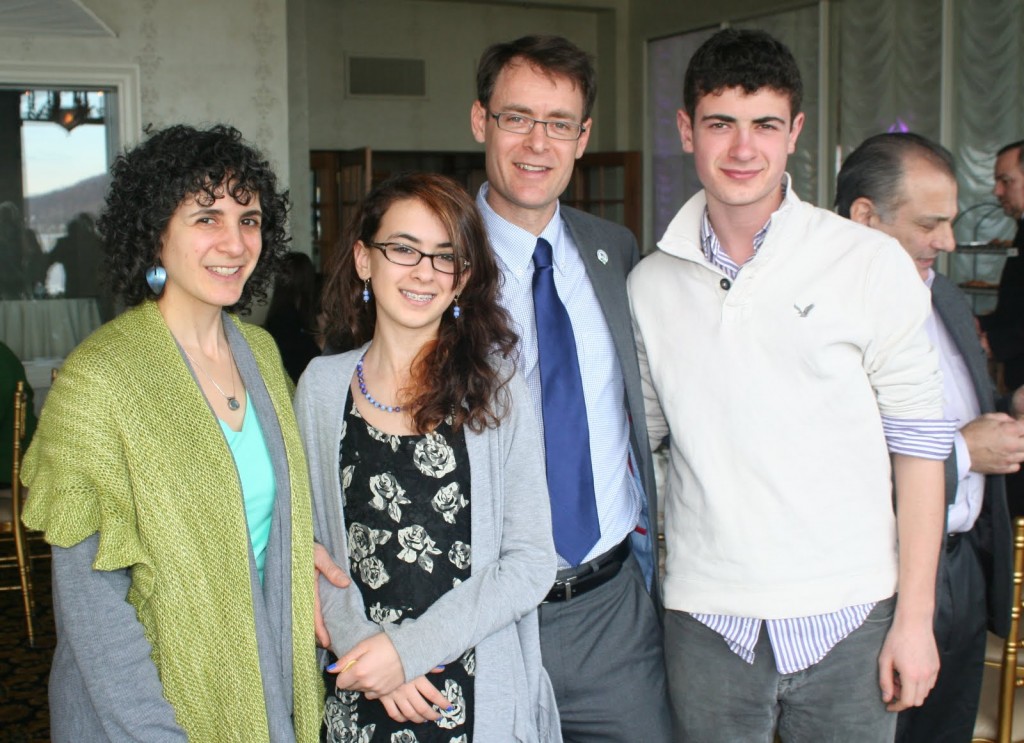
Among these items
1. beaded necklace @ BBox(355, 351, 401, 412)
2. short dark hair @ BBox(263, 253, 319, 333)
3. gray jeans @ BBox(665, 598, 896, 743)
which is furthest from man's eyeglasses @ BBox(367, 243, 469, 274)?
short dark hair @ BBox(263, 253, 319, 333)

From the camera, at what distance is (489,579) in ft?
5.61

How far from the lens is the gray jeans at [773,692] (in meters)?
1.78

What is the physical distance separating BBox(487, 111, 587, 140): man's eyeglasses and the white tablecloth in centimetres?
522

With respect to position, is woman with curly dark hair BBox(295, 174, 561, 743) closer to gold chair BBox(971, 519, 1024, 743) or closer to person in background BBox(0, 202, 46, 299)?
gold chair BBox(971, 519, 1024, 743)

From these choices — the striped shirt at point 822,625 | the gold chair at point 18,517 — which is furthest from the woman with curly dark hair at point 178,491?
the gold chair at point 18,517

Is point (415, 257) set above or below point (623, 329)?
above

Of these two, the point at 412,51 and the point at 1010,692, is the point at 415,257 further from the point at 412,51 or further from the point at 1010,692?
the point at 412,51

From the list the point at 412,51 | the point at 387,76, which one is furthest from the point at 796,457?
the point at 412,51

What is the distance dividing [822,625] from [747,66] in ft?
3.24

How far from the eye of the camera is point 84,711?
1.60 m

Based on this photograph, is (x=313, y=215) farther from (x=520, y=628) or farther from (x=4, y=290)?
(x=520, y=628)

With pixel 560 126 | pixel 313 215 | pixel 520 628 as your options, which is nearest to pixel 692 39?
pixel 313 215

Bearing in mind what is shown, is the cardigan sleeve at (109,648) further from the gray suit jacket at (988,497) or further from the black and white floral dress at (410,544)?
the gray suit jacket at (988,497)

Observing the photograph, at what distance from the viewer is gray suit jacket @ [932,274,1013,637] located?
2225 mm
